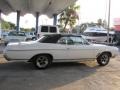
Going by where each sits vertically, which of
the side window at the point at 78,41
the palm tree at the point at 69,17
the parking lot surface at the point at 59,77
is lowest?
the parking lot surface at the point at 59,77

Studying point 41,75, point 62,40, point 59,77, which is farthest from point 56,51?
point 59,77

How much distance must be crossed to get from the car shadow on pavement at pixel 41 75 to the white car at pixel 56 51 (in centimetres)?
47

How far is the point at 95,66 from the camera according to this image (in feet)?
42.4

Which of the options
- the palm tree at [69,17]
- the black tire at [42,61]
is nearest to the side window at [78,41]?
the black tire at [42,61]

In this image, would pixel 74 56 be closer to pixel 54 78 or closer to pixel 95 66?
pixel 95 66

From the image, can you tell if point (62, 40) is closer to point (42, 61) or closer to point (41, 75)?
point (42, 61)

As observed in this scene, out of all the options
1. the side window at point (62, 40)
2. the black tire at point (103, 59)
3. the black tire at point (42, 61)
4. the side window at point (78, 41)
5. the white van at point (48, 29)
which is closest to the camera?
the black tire at point (42, 61)

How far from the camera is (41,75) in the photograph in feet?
33.8

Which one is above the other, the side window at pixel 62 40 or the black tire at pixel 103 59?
the side window at pixel 62 40

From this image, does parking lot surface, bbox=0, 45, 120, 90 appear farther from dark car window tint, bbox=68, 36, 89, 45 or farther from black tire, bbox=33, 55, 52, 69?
dark car window tint, bbox=68, 36, 89, 45

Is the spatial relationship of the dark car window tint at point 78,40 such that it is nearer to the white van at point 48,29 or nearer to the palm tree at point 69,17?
the white van at point 48,29

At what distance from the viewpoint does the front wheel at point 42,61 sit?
11.6 meters

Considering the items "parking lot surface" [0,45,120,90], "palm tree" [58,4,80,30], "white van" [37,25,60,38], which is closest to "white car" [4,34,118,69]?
"parking lot surface" [0,45,120,90]

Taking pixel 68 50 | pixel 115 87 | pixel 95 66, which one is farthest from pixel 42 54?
pixel 115 87
